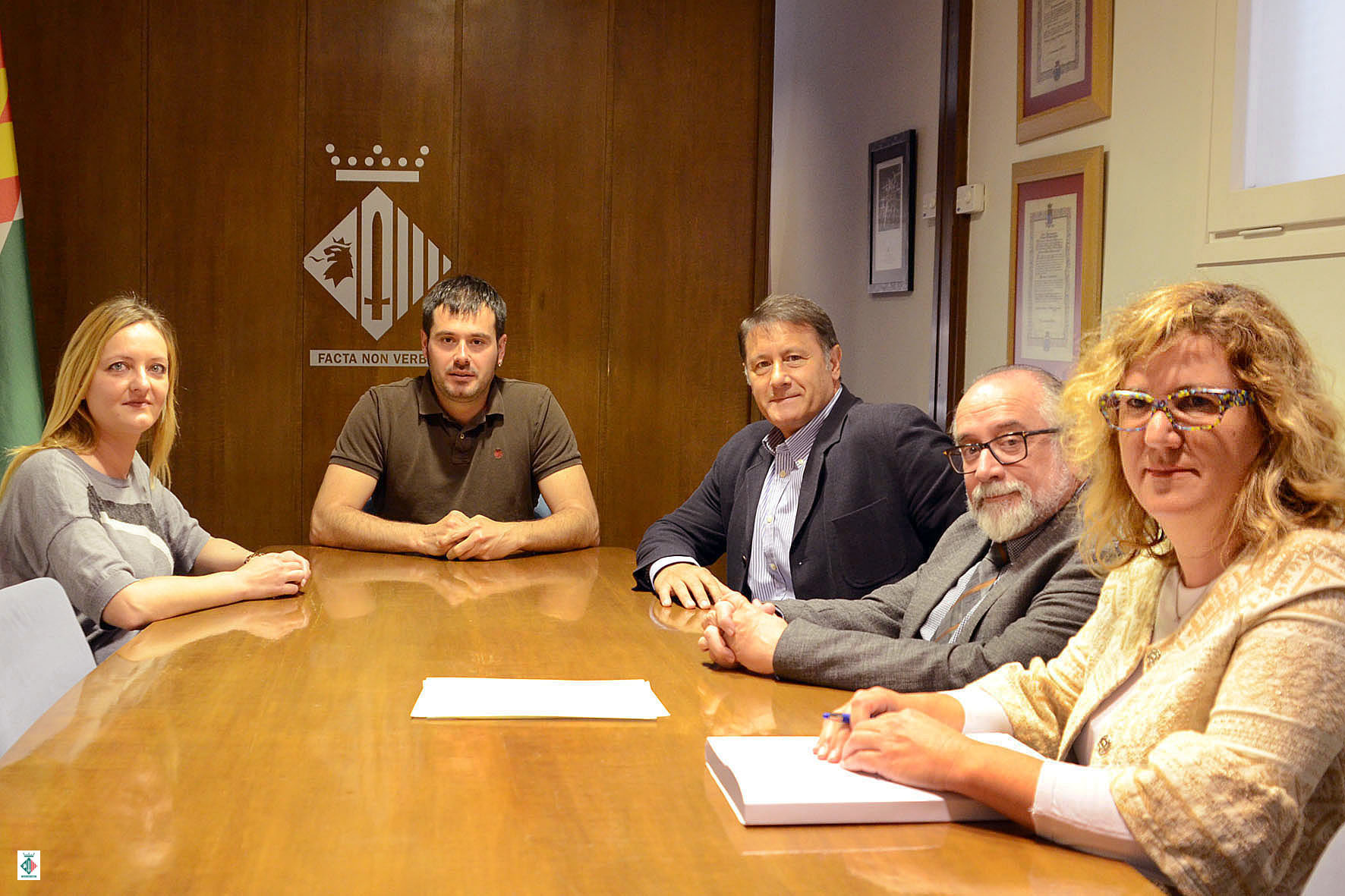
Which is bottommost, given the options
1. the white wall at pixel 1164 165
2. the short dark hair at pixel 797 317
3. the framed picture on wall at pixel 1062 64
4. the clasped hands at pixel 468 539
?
the clasped hands at pixel 468 539

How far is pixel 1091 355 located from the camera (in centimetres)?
152

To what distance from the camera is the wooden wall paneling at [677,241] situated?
189 inches

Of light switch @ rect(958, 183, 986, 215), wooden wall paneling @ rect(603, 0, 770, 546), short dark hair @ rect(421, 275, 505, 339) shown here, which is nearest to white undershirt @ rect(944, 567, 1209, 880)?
short dark hair @ rect(421, 275, 505, 339)

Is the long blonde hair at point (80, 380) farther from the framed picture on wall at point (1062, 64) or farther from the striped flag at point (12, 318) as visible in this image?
the framed picture on wall at point (1062, 64)

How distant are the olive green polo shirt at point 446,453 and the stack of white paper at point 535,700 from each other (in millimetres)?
1684

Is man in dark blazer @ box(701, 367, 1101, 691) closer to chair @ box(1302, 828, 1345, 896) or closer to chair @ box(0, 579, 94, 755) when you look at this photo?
chair @ box(1302, 828, 1345, 896)

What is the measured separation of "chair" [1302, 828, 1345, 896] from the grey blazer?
2.05ft

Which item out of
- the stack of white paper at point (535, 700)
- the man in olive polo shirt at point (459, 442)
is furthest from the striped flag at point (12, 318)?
the stack of white paper at point (535, 700)

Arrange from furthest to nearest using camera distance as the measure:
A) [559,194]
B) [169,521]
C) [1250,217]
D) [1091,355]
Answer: [559,194] → [169,521] → [1250,217] → [1091,355]

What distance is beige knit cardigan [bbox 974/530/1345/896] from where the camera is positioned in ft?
3.78

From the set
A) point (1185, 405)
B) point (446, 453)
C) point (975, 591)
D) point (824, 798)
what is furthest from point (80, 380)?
point (1185, 405)

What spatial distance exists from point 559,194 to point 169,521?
236cm

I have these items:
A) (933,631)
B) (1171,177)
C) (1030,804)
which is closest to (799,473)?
(933,631)

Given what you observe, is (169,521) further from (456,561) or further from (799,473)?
(799,473)
